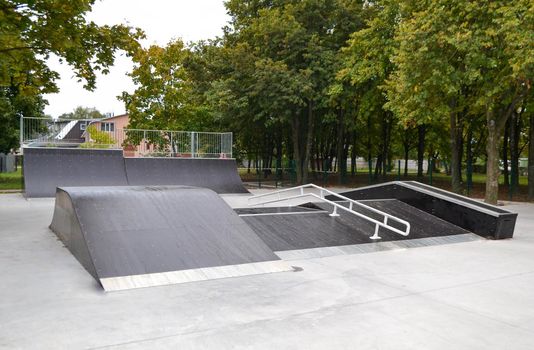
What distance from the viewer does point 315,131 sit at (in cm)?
2922

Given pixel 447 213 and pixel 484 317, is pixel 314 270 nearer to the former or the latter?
pixel 484 317

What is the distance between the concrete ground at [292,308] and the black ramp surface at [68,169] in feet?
32.6

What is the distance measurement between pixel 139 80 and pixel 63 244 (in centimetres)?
1969

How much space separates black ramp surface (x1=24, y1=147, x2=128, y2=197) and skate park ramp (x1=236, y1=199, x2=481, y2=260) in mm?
9281

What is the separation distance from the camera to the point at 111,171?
58.5 ft

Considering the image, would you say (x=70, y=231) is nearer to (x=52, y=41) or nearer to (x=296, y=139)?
(x=52, y=41)

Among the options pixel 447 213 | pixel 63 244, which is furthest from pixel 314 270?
pixel 447 213

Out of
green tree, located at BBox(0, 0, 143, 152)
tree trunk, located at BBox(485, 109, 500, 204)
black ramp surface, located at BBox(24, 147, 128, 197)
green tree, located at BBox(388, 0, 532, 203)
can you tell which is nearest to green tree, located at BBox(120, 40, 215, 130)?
black ramp surface, located at BBox(24, 147, 128, 197)

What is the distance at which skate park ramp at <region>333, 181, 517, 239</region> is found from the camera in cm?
929

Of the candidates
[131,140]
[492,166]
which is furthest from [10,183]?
[492,166]

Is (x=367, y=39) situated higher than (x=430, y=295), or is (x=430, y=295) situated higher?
(x=367, y=39)

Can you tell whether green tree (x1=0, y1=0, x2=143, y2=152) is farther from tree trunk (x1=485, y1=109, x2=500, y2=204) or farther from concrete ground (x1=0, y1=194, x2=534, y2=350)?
tree trunk (x1=485, y1=109, x2=500, y2=204)

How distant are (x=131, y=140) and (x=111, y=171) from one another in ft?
10.5

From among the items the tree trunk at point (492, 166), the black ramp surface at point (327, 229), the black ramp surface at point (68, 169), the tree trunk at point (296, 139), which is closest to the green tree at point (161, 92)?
the tree trunk at point (296, 139)
